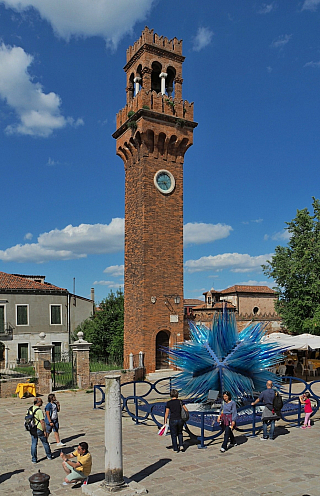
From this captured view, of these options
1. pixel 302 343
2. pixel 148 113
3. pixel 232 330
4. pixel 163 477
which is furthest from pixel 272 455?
pixel 148 113

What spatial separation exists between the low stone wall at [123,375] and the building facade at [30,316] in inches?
483

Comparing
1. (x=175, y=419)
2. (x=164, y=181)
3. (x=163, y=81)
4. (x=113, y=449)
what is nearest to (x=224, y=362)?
(x=175, y=419)

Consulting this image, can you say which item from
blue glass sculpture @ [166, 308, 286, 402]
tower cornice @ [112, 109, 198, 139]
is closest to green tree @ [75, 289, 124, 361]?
tower cornice @ [112, 109, 198, 139]

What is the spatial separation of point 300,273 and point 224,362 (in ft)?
53.3

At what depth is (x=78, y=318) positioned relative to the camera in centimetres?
3734

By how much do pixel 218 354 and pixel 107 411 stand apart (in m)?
5.23

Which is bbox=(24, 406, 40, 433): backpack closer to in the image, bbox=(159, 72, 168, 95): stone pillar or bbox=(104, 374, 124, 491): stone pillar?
bbox=(104, 374, 124, 491): stone pillar

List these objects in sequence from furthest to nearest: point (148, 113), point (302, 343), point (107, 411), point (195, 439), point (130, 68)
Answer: point (130, 68) → point (148, 113) → point (302, 343) → point (195, 439) → point (107, 411)

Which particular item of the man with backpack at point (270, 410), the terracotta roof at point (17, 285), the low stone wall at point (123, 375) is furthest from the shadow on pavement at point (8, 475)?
the terracotta roof at point (17, 285)

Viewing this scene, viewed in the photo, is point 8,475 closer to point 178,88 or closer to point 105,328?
point 178,88

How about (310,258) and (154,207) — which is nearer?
→ (154,207)

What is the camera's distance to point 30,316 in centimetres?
3372

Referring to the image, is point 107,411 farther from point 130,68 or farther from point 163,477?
point 130,68

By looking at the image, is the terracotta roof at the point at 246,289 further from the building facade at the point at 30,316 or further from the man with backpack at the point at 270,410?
the man with backpack at the point at 270,410
